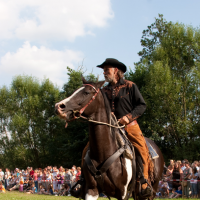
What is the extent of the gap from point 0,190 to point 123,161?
2082cm

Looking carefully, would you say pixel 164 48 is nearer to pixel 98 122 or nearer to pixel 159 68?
pixel 159 68

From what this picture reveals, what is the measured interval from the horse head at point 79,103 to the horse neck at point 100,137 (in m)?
0.16

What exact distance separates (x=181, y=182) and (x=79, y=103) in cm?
1130

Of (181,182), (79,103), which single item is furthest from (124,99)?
(181,182)

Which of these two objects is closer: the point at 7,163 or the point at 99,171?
the point at 99,171

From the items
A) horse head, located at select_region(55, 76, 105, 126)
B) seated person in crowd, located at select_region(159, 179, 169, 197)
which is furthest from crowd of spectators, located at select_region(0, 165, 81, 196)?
horse head, located at select_region(55, 76, 105, 126)

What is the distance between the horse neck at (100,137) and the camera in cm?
515

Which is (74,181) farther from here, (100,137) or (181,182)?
(100,137)

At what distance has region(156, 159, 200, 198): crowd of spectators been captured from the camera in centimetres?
1386

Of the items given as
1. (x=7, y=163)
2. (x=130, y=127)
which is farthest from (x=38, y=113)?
(x=130, y=127)

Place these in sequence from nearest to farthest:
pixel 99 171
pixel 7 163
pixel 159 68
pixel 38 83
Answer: pixel 99 171 → pixel 159 68 → pixel 7 163 → pixel 38 83

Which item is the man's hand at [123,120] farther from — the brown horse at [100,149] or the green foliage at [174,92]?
the green foliage at [174,92]

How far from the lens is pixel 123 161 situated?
17.8 feet

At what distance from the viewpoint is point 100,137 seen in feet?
17.0
